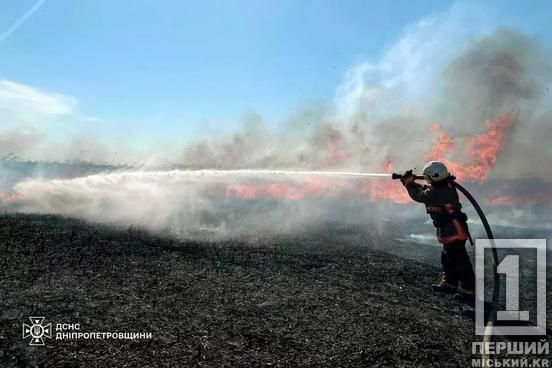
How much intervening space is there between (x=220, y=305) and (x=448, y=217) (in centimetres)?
599

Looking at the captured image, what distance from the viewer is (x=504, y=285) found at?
10.8 meters

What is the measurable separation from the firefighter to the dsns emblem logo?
837 cm

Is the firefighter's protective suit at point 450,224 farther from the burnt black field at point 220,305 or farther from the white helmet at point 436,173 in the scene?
the burnt black field at point 220,305

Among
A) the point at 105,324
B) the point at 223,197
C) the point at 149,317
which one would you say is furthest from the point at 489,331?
the point at 223,197

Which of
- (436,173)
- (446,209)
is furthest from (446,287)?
(436,173)

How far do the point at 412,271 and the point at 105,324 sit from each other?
8.78m

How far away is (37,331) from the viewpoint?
6.59 metres

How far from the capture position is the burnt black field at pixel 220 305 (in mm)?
6234

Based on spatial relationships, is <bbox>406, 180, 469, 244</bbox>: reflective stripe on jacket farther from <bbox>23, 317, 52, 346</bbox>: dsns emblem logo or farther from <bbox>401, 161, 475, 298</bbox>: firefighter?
<bbox>23, 317, 52, 346</bbox>: dsns emblem logo

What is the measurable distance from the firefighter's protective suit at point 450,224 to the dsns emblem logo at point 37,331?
8379mm

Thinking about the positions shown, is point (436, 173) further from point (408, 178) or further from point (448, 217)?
point (448, 217)

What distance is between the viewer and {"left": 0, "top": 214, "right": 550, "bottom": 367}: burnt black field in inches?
245

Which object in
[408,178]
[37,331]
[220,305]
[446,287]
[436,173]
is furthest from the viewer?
[446,287]

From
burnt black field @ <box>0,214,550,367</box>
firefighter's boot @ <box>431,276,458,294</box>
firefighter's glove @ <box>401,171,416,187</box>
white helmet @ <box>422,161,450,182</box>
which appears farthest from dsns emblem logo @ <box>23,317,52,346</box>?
firefighter's boot @ <box>431,276,458,294</box>
